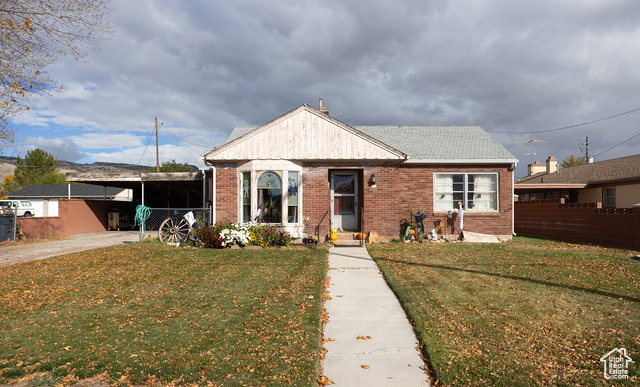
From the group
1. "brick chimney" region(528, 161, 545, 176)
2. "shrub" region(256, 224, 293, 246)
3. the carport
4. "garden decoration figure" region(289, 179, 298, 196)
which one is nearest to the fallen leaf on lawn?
"shrub" region(256, 224, 293, 246)

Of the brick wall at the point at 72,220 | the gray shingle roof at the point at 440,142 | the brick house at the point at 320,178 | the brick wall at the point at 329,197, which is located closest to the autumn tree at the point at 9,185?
the brick wall at the point at 72,220

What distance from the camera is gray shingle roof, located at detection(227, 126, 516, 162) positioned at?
1398 cm

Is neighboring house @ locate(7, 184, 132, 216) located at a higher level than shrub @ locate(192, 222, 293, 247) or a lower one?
higher

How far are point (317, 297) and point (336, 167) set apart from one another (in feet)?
24.2

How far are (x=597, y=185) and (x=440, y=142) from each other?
11.9 meters

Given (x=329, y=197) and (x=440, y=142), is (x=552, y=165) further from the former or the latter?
(x=329, y=197)

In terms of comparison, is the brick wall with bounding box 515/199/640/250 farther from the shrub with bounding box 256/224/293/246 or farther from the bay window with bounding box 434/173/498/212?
the shrub with bounding box 256/224/293/246

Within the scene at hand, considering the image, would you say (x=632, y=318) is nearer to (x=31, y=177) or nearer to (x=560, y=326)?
(x=560, y=326)

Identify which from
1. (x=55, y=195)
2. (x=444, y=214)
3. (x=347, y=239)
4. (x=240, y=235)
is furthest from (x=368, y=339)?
(x=55, y=195)

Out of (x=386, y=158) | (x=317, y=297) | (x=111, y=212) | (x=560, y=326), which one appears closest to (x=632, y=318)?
(x=560, y=326)

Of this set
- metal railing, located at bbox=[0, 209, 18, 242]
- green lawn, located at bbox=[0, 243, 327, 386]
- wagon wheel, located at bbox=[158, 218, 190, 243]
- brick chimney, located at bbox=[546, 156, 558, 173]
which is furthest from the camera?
brick chimney, located at bbox=[546, 156, 558, 173]

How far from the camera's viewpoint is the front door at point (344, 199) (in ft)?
45.2

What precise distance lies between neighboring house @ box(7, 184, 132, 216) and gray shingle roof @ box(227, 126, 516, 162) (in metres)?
20.1

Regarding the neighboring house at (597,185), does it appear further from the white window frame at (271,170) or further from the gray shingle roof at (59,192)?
Result: the gray shingle roof at (59,192)
